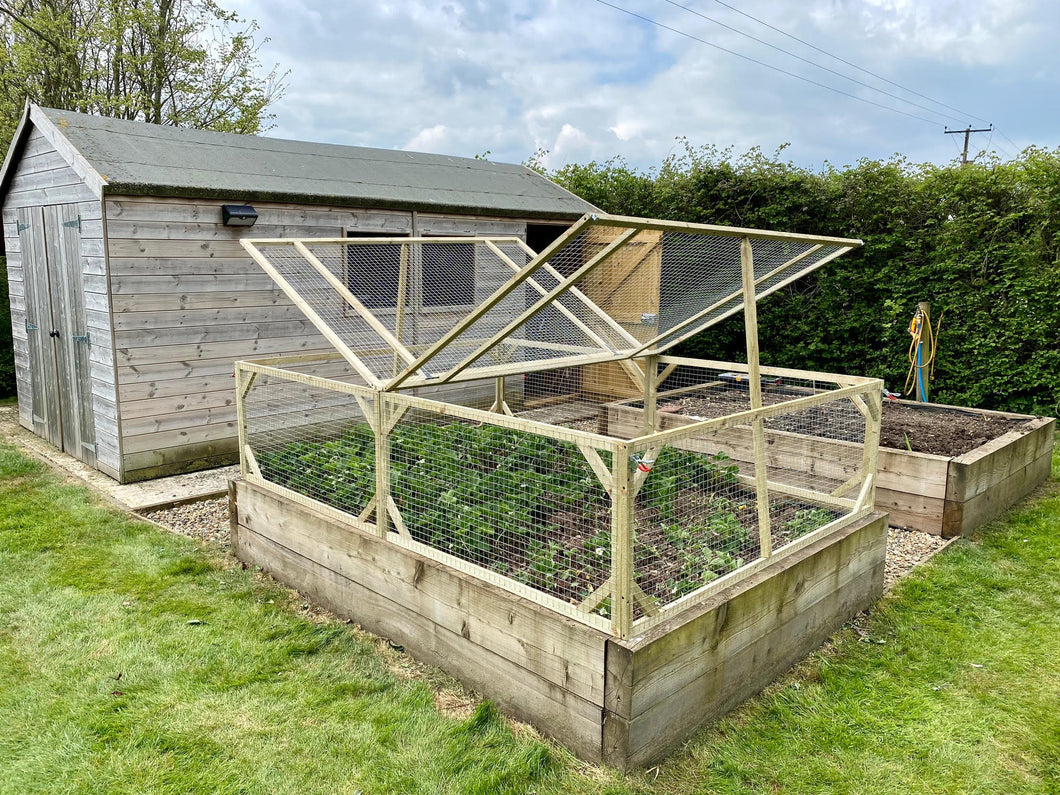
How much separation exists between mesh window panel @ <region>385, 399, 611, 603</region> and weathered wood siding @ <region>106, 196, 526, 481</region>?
3243 mm

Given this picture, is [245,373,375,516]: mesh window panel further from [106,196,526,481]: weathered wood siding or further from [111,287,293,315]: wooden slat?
[111,287,293,315]: wooden slat

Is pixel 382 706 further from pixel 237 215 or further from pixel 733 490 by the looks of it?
pixel 237 215

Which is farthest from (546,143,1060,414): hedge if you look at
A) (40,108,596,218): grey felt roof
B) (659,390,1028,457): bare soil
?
(40,108,596,218): grey felt roof

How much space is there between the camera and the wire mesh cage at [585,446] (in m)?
2.79

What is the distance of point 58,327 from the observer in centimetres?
659

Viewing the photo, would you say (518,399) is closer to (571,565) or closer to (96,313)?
(96,313)

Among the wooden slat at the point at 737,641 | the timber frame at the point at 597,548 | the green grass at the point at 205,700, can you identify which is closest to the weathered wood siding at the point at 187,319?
the timber frame at the point at 597,548

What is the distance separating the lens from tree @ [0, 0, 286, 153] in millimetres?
12734

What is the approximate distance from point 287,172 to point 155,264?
1.61 metres

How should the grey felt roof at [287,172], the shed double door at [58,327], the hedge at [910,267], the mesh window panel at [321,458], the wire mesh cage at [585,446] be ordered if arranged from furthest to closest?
the hedge at [910,267] < the shed double door at [58,327] < the grey felt roof at [287,172] < the mesh window panel at [321,458] < the wire mesh cage at [585,446]

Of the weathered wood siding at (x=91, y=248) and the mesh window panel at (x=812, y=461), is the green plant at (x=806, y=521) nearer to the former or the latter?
the mesh window panel at (x=812, y=461)

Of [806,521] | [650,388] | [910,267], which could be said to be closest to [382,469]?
[806,521]

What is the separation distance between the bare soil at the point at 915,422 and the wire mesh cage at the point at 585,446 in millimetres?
449

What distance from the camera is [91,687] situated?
3055 millimetres
